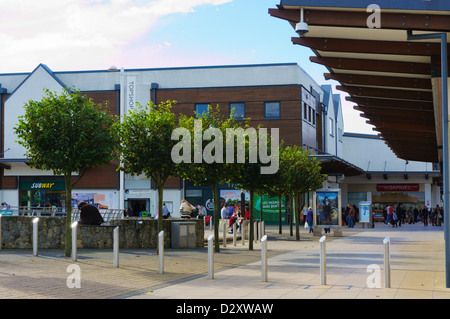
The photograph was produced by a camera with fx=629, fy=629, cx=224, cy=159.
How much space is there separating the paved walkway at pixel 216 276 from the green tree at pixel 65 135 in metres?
2.56

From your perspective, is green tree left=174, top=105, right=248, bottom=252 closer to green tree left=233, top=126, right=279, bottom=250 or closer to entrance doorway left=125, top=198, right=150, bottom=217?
green tree left=233, top=126, right=279, bottom=250

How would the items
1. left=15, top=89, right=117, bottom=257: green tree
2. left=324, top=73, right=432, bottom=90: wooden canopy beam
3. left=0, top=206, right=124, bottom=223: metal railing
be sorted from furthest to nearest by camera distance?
1. left=0, top=206, right=124, bottom=223: metal railing
2. left=15, top=89, right=117, bottom=257: green tree
3. left=324, top=73, right=432, bottom=90: wooden canopy beam

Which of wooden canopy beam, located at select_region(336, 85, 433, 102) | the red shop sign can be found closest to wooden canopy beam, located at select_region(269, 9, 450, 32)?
wooden canopy beam, located at select_region(336, 85, 433, 102)

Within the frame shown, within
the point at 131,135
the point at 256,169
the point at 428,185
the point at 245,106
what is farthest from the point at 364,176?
the point at 131,135

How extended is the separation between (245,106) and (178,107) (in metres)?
4.91

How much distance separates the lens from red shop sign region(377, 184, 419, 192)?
6144cm

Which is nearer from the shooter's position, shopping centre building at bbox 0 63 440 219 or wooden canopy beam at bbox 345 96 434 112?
wooden canopy beam at bbox 345 96 434 112

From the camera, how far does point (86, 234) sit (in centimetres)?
2017

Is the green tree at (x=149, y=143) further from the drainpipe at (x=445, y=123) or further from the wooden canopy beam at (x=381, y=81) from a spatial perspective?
the drainpipe at (x=445, y=123)

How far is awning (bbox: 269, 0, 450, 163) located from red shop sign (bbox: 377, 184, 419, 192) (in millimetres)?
44954

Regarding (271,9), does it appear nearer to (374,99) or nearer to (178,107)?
(374,99)

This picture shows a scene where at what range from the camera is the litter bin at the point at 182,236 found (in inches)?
829

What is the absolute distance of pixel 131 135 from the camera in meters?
18.8

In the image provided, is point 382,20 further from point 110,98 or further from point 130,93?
point 110,98
